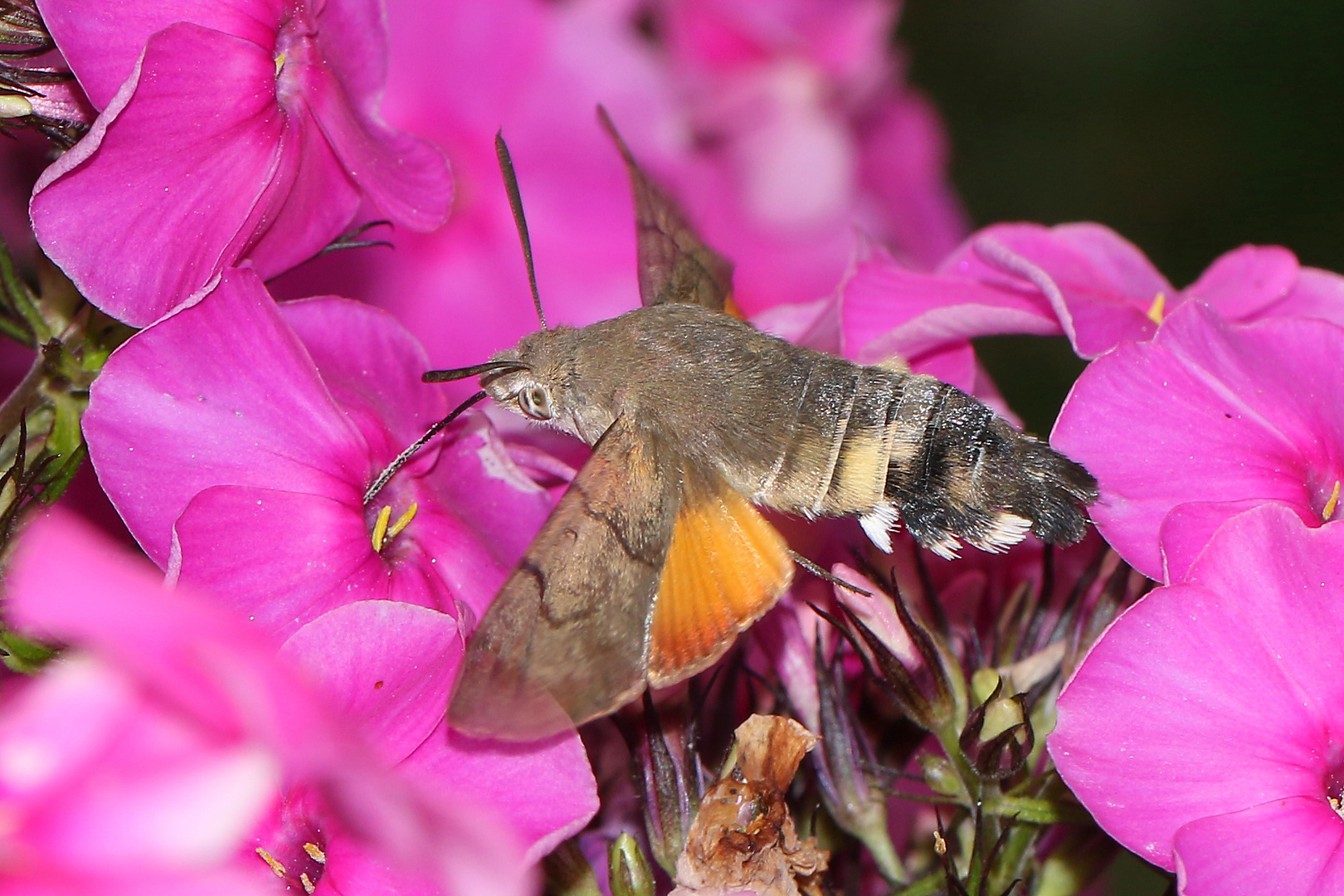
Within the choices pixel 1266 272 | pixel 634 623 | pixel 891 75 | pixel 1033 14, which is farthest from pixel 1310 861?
pixel 1033 14

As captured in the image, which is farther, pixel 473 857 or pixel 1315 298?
pixel 1315 298

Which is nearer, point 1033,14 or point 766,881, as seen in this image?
point 766,881

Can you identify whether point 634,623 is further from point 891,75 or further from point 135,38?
point 891,75

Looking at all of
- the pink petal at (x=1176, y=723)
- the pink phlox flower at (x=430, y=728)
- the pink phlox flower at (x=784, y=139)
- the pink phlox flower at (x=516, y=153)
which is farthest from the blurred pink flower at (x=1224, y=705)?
the pink phlox flower at (x=784, y=139)

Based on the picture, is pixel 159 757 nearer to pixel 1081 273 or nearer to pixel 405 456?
pixel 405 456

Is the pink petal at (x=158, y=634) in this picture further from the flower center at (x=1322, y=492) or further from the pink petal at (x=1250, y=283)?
the pink petal at (x=1250, y=283)

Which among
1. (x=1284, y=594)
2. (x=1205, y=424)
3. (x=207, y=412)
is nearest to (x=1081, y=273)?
(x=1205, y=424)
